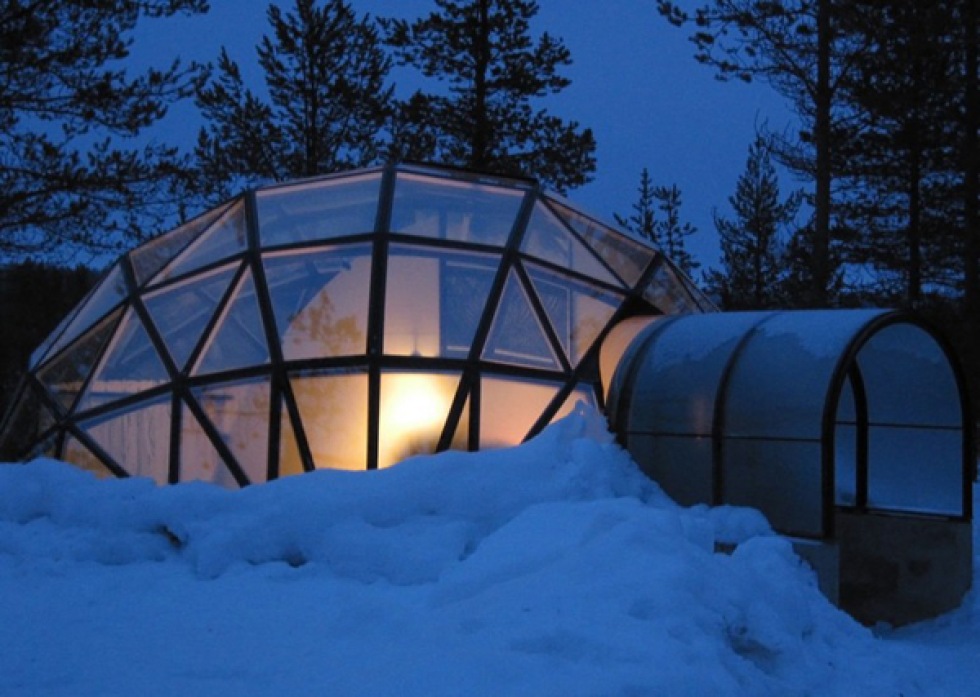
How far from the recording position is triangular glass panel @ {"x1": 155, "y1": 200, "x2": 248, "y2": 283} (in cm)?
1190

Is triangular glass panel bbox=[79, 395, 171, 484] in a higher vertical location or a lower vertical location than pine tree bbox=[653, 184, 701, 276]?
lower

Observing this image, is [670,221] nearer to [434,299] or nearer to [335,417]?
[434,299]

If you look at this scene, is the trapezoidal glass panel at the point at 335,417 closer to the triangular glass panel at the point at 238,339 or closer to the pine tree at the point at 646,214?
the triangular glass panel at the point at 238,339

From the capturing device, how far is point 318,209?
11977mm

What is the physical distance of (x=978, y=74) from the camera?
2452cm

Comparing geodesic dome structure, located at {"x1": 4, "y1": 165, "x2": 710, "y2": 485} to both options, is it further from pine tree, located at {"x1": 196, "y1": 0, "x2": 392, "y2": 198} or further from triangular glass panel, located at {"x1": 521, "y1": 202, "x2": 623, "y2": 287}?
pine tree, located at {"x1": 196, "y1": 0, "x2": 392, "y2": 198}

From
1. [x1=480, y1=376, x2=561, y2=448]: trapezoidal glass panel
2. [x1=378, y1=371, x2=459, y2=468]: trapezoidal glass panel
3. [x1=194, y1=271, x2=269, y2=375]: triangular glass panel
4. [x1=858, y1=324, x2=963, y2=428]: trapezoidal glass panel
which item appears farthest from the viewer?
[x1=858, y1=324, x2=963, y2=428]: trapezoidal glass panel

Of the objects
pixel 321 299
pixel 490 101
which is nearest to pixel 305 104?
pixel 490 101

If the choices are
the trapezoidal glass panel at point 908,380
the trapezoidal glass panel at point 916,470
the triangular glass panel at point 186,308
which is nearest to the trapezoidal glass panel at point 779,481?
the trapezoidal glass panel at point 908,380

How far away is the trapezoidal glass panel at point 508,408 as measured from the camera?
10484 mm

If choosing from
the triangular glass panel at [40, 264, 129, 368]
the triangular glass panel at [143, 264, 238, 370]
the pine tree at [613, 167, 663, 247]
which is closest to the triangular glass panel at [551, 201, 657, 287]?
the triangular glass panel at [143, 264, 238, 370]

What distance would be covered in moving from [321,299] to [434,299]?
1285mm

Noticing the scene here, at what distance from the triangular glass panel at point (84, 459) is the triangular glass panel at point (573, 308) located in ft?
18.0

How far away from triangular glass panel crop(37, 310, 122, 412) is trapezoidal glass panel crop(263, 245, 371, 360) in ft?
A: 8.61
